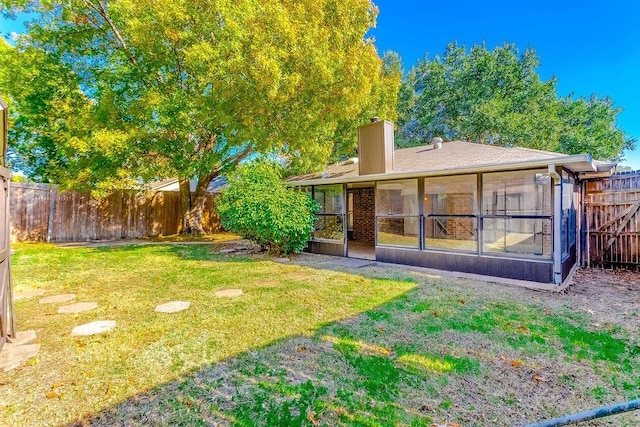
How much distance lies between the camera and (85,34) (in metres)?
10.5

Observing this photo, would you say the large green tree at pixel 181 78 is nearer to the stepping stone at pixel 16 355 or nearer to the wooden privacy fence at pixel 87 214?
the wooden privacy fence at pixel 87 214

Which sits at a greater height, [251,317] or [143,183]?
[143,183]

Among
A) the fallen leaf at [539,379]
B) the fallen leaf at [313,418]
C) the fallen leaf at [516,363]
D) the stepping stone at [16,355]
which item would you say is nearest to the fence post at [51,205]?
the stepping stone at [16,355]

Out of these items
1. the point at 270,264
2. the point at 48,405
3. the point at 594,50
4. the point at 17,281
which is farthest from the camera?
the point at 594,50

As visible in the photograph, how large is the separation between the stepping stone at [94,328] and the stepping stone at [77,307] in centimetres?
68

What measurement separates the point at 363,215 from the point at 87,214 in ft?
32.3

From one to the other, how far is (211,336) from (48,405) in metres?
1.42

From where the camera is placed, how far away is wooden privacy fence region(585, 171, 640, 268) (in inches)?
267

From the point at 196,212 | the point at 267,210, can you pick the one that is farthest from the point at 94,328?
the point at 196,212

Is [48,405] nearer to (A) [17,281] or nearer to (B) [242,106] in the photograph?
(A) [17,281]

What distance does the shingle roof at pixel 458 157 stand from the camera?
6199mm

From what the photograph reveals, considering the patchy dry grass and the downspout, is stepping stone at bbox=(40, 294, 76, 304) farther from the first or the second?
the downspout

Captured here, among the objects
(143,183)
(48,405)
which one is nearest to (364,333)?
(48,405)

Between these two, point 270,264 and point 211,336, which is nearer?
point 211,336
